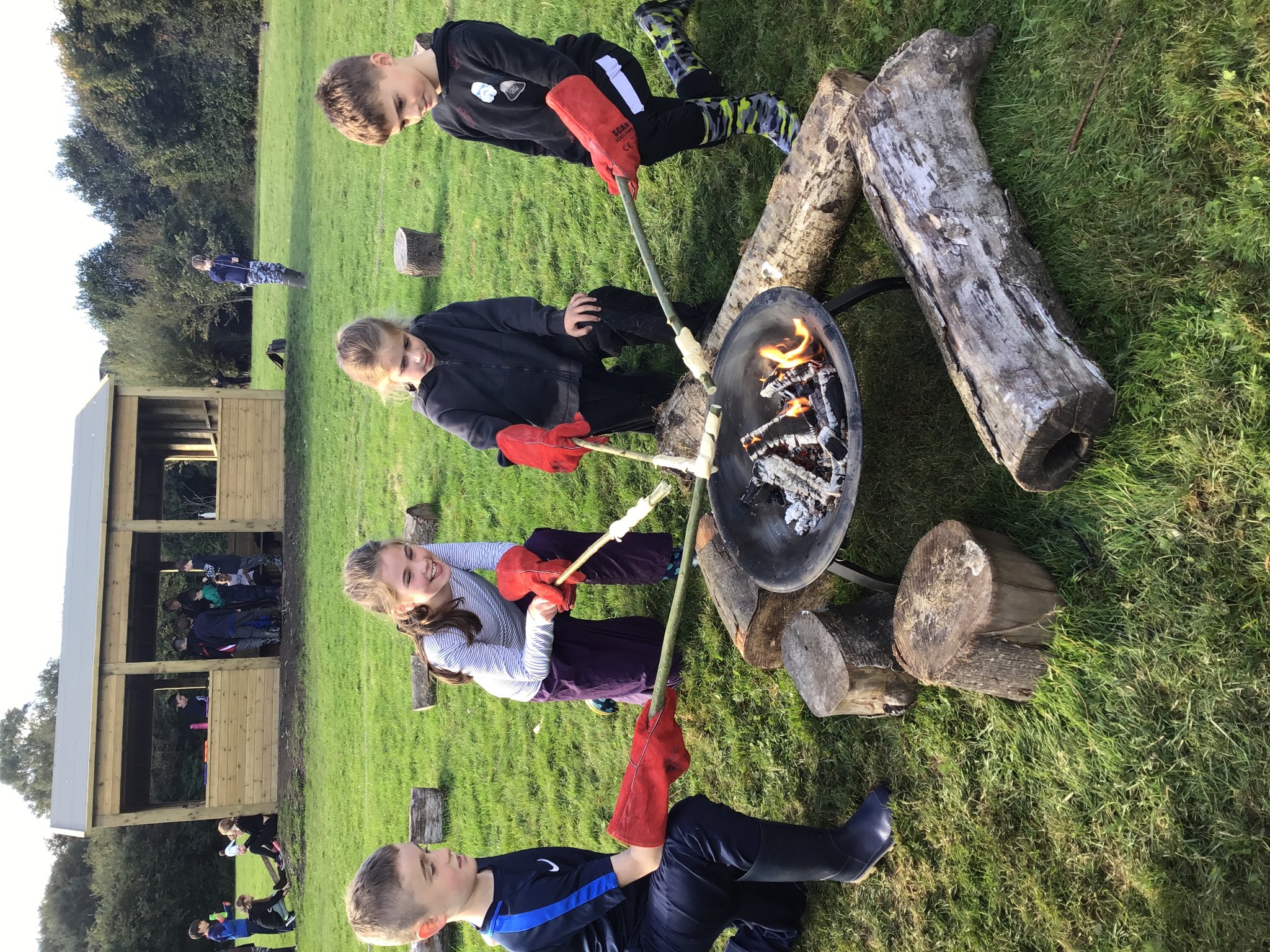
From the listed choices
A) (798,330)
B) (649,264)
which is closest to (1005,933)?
(798,330)

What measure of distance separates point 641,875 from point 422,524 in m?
4.73

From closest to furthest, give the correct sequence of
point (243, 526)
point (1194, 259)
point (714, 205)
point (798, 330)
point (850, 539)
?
1. point (1194, 259)
2. point (798, 330)
3. point (850, 539)
4. point (714, 205)
5. point (243, 526)

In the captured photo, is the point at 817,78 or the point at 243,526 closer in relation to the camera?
the point at 817,78

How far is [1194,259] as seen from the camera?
219 cm

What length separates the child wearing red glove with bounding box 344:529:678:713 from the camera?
3.42 m

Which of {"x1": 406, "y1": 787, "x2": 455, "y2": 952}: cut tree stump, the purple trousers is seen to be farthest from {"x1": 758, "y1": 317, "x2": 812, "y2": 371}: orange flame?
{"x1": 406, "y1": 787, "x2": 455, "y2": 952}: cut tree stump

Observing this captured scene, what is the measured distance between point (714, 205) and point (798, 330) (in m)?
1.95

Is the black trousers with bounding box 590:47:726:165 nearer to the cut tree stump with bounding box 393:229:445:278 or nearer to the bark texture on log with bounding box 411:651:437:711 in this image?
the cut tree stump with bounding box 393:229:445:278

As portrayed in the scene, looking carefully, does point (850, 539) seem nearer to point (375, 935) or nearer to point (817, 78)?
point (817, 78)

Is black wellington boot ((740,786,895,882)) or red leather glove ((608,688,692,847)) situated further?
black wellington boot ((740,786,895,882))

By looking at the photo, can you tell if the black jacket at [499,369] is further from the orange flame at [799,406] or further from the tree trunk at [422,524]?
the tree trunk at [422,524]

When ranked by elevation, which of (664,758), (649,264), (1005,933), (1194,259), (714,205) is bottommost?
(1005,933)

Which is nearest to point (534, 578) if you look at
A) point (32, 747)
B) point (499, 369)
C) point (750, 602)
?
point (750, 602)

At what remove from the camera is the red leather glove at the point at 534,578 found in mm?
3314
